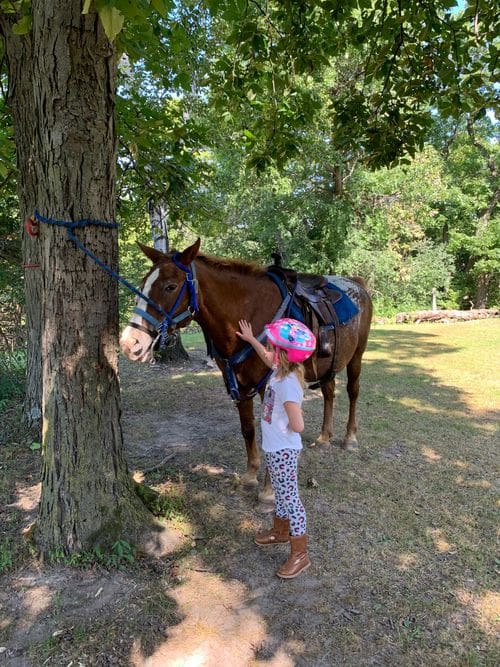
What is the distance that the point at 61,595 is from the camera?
2.51 meters

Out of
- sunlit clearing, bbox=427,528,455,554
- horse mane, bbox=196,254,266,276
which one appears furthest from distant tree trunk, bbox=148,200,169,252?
sunlit clearing, bbox=427,528,455,554

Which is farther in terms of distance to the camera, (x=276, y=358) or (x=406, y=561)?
(x=406, y=561)

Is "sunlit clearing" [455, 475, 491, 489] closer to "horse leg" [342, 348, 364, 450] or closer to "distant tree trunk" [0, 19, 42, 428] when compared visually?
"horse leg" [342, 348, 364, 450]

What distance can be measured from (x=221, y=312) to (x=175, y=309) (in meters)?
0.53

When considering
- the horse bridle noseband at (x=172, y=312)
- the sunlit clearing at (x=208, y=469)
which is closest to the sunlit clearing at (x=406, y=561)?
the sunlit clearing at (x=208, y=469)

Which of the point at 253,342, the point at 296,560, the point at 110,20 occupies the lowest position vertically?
the point at 296,560

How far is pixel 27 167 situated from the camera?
4.36 metres

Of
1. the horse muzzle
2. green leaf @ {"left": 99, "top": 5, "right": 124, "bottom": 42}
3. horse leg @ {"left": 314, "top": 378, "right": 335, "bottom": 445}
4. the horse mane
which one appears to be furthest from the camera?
horse leg @ {"left": 314, "top": 378, "right": 335, "bottom": 445}

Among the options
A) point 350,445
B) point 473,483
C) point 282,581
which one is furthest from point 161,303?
point 473,483

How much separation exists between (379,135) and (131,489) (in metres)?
4.67

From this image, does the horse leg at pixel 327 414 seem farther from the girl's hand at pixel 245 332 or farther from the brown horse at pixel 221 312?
the girl's hand at pixel 245 332

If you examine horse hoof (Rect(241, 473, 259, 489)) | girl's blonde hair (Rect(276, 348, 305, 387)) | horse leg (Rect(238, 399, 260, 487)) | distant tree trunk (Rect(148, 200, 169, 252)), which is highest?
distant tree trunk (Rect(148, 200, 169, 252))

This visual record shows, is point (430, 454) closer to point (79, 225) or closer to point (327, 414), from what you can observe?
point (327, 414)

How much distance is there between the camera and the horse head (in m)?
2.82
